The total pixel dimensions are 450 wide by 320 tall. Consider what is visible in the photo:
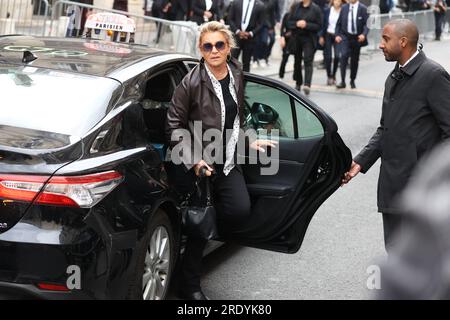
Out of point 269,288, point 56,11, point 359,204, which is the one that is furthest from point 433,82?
point 56,11

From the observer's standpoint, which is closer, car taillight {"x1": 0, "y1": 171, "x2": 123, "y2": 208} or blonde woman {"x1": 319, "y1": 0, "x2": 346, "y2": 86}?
car taillight {"x1": 0, "y1": 171, "x2": 123, "y2": 208}

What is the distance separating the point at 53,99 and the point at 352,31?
11.7 metres

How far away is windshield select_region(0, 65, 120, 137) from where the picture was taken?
12.9 feet

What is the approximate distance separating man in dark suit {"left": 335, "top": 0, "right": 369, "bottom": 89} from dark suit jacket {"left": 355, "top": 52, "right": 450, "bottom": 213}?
1052cm

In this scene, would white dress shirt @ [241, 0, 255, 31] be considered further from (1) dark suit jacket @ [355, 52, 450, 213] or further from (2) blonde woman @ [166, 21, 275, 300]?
(1) dark suit jacket @ [355, 52, 450, 213]

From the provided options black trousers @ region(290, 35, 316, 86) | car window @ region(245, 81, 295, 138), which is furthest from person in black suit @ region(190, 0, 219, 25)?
car window @ region(245, 81, 295, 138)

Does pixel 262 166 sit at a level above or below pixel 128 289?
above

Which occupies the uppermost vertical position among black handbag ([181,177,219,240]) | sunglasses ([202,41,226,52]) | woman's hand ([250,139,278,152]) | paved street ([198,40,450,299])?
sunglasses ([202,41,226,52])

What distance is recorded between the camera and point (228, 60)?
485 centimetres

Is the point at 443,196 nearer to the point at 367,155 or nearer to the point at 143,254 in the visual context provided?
the point at 143,254

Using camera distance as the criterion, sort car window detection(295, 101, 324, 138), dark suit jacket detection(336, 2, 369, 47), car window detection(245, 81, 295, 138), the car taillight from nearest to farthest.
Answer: the car taillight
car window detection(295, 101, 324, 138)
car window detection(245, 81, 295, 138)
dark suit jacket detection(336, 2, 369, 47)

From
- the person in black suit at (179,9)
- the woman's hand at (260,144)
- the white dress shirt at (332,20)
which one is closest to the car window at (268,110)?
the woman's hand at (260,144)

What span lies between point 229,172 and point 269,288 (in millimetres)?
960

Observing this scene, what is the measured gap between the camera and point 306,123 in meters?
5.21
